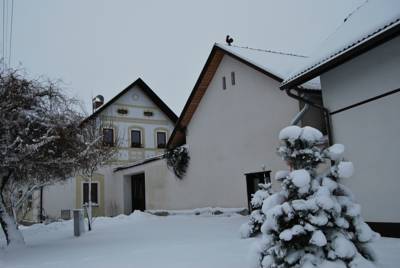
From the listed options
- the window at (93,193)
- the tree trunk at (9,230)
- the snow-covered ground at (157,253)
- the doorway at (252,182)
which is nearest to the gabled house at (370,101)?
the snow-covered ground at (157,253)

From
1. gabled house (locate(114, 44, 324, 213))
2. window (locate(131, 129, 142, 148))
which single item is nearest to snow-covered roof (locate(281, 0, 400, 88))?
gabled house (locate(114, 44, 324, 213))

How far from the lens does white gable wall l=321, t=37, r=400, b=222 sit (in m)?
6.83

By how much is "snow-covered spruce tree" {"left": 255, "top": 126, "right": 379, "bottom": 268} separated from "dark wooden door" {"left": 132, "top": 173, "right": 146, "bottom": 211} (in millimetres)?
17337

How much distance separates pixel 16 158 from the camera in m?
7.77

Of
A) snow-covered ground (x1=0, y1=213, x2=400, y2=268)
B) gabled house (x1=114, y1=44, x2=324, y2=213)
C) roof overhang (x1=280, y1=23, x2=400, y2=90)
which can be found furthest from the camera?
gabled house (x1=114, y1=44, x2=324, y2=213)

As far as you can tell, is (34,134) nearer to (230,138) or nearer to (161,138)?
(230,138)

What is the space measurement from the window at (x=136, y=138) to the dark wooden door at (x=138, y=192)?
210 centimetres

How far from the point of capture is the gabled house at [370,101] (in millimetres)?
6789

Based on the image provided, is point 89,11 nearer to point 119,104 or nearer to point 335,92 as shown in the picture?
point 119,104

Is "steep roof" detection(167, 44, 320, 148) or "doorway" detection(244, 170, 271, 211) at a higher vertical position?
"steep roof" detection(167, 44, 320, 148)

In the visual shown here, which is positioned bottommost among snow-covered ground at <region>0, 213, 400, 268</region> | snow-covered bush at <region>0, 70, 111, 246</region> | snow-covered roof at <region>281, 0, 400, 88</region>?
snow-covered ground at <region>0, 213, 400, 268</region>

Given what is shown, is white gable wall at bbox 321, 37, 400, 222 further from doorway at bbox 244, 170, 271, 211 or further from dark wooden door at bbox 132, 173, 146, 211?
dark wooden door at bbox 132, 173, 146, 211

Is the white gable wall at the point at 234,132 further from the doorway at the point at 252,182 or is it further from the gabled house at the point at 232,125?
the doorway at the point at 252,182

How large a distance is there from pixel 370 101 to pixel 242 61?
5713 millimetres
